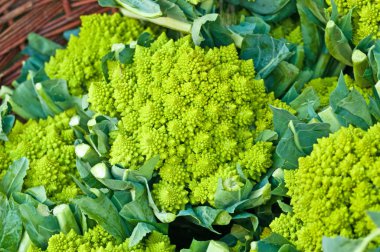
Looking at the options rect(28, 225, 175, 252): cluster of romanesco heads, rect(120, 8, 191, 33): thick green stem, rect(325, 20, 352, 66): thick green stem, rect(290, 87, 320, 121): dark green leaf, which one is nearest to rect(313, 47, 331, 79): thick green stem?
rect(325, 20, 352, 66): thick green stem

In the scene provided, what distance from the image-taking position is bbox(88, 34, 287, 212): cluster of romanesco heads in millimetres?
1550

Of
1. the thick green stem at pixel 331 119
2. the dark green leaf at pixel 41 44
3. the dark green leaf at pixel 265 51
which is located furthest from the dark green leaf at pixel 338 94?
the dark green leaf at pixel 41 44

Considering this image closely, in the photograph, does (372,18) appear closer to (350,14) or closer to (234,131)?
(350,14)

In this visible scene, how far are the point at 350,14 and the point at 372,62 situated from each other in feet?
0.47

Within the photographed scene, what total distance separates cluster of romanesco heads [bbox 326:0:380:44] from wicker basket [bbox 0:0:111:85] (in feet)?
2.62

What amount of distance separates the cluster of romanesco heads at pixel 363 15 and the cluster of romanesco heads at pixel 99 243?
0.76m

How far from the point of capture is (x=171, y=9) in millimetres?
1707

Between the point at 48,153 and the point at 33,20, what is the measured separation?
571 mm

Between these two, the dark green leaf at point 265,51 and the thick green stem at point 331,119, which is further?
the dark green leaf at point 265,51

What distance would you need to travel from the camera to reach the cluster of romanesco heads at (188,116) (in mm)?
1550

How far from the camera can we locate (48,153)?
5.56 feet

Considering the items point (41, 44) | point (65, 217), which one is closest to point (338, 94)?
point (65, 217)

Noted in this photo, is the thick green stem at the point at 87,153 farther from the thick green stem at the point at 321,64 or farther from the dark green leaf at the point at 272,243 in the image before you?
the thick green stem at the point at 321,64

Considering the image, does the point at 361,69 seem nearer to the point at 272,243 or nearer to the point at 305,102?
the point at 305,102
